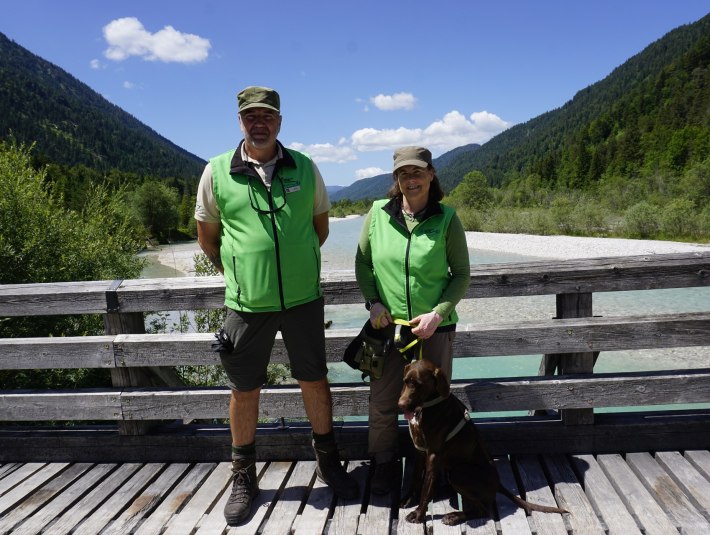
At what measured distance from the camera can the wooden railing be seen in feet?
10.4

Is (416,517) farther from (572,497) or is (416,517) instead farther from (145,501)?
(145,501)

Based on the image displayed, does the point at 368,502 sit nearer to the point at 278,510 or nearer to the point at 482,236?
the point at 278,510

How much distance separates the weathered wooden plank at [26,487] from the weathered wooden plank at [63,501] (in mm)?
109

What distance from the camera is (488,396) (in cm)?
326

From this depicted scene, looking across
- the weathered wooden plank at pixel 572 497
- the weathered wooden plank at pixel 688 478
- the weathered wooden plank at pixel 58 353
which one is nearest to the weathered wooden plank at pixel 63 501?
the weathered wooden plank at pixel 58 353

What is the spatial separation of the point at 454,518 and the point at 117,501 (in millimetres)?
1991

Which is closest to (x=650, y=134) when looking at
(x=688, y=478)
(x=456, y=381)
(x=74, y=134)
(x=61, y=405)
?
(x=688, y=478)

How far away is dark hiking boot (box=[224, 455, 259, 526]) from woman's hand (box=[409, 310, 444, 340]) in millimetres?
1290

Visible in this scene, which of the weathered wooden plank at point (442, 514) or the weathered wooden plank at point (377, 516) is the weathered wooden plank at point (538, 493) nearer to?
the weathered wooden plank at point (442, 514)

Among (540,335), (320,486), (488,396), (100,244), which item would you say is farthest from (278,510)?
(100,244)

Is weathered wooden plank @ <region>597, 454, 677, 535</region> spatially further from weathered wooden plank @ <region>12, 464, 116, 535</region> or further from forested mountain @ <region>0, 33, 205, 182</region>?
forested mountain @ <region>0, 33, 205, 182</region>

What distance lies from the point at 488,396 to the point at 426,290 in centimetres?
98

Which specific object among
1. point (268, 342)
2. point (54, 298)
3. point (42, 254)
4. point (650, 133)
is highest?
point (650, 133)

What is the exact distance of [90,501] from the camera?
3.04 m
